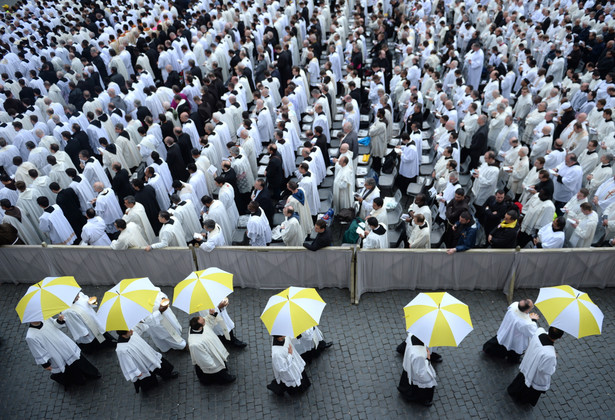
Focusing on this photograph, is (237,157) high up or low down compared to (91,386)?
up

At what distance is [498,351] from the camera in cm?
782

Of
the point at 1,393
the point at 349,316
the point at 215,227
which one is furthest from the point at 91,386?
the point at 349,316

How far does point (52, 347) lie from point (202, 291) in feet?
8.58

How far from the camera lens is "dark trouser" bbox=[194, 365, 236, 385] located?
7578 mm

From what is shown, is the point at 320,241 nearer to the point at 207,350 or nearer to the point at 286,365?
the point at 286,365

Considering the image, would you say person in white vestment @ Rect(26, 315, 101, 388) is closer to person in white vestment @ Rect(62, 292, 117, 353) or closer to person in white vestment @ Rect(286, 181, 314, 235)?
person in white vestment @ Rect(62, 292, 117, 353)

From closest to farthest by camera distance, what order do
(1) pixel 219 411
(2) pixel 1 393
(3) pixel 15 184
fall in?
(1) pixel 219 411 → (2) pixel 1 393 → (3) pixel 15 184

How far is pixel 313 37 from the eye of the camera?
18.5m

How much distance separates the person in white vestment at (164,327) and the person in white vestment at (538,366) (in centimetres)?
570

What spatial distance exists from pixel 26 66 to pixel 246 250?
55.2ft

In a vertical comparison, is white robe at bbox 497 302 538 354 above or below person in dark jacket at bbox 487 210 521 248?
below

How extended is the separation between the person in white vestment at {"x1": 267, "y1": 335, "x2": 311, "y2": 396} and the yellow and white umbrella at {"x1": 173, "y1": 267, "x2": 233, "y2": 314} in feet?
3.75

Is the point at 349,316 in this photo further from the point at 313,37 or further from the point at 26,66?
the point at 26,66

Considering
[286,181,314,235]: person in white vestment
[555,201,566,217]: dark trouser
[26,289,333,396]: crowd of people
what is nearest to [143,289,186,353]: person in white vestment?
[26,289,333,396]: crowd of people
